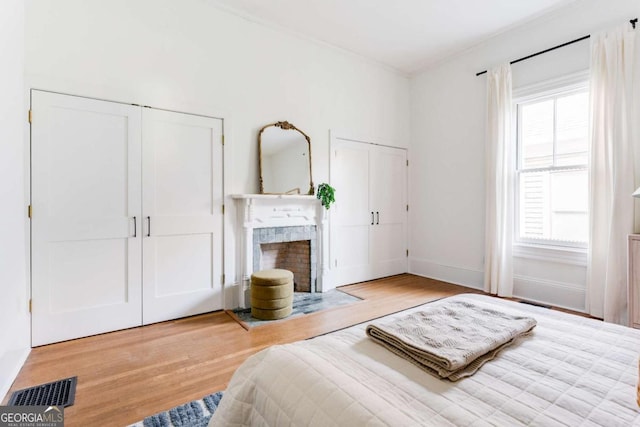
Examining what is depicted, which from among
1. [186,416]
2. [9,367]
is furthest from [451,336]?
[9,367]

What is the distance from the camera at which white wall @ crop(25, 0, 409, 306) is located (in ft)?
8.55

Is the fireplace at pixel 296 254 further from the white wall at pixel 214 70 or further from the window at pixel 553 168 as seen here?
the window at pixel 553 168

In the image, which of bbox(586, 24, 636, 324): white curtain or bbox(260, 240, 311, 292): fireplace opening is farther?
bbox(260, 240, 311, 292): fireplace opening

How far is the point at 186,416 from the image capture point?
1.68m

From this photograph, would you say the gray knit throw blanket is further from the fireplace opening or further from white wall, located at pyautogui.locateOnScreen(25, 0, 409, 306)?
the fireplace opening

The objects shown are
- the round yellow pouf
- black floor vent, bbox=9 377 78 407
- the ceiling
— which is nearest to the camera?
black floor vent, bbox=9 377 78 407

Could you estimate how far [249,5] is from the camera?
3.35 metres

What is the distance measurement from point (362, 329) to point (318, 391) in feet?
1.71

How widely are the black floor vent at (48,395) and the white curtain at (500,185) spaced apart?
4262mm

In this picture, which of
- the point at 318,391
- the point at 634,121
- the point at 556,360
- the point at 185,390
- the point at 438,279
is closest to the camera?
the point at 318,391

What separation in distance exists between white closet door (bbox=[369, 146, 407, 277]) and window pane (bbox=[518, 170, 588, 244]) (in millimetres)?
1688

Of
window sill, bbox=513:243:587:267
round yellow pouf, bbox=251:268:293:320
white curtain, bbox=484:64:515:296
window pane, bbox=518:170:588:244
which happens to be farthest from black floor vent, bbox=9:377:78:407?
window pane, bbox=518:170:588:244

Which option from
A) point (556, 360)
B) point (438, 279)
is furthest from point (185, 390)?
point (438, 279)

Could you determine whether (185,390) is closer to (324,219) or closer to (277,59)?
(324,219)
